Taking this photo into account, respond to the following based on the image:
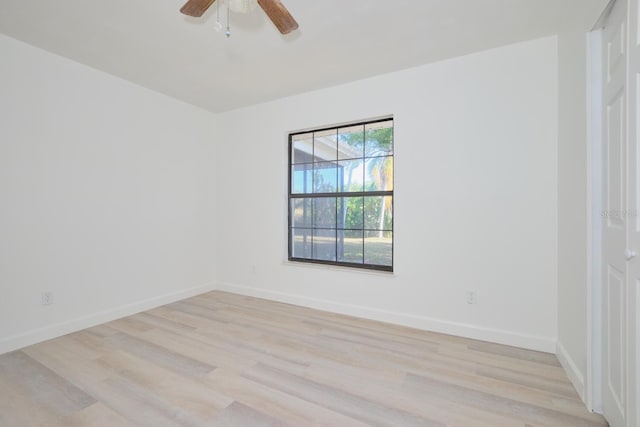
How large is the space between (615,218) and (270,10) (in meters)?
2.17

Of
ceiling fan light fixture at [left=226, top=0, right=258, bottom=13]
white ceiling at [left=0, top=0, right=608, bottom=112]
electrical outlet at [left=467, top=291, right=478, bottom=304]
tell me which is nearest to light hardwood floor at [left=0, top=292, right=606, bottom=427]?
electrical outlet at [left=467, top=291, right=478, bottom=304]

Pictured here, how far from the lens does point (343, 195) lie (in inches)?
136

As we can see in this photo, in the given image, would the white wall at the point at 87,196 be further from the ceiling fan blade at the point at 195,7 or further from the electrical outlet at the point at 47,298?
the ceiling fan blade at the point at 195,7

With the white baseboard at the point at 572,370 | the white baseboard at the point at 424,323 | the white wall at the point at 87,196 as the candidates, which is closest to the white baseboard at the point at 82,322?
the white wall at the point at 87,196

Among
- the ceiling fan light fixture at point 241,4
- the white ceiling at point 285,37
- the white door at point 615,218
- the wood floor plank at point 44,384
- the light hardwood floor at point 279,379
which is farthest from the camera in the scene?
the white ceiling at point 285,37

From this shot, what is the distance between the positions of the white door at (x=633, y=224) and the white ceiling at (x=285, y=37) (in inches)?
21.0

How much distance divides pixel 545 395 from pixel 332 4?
117 inches

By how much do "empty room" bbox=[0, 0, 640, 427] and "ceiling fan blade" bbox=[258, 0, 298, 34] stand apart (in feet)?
0.05

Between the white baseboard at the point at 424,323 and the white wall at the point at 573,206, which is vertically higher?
the white wall at the point at 573,206

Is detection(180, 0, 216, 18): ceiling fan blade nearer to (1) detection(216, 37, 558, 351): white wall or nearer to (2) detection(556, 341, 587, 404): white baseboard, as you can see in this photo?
(1) detection(216, 37, 558, 351): white wall

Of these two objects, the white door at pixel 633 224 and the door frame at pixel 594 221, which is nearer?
the white door at pixel 633 224

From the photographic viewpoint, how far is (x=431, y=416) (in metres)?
1.64

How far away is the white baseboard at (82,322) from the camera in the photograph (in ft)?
7.97

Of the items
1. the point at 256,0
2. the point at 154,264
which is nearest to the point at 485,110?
the point at 256,0
